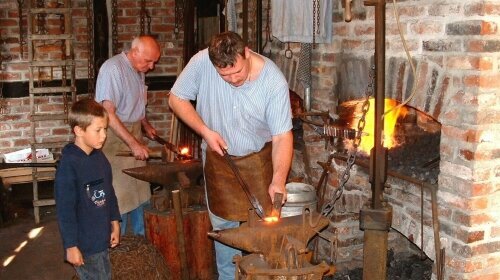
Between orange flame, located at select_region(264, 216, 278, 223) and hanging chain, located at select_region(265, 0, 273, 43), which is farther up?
hanging chain, located at select_region(265, 0, 273, 43)

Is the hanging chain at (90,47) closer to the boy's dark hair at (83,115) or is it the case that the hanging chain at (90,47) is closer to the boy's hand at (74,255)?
the boy's dark hair at (83,115)

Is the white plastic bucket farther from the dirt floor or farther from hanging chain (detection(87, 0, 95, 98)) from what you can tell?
hanging chain (detection(87, 0, 95, 98))

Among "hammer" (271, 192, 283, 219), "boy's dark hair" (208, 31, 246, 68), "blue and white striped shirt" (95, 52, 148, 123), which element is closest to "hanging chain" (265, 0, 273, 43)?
"blue and white striped shirt" (95, 52, 148, 123)

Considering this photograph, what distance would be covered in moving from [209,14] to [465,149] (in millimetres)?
4161

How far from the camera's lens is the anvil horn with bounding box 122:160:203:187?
482 centimetres

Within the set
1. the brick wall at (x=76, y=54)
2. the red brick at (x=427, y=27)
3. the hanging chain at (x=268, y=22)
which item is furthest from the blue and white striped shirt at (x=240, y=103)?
the brick wall at (x=76, y=54)

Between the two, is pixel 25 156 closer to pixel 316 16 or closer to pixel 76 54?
pixel 76 54

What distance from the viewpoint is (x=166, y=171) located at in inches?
193

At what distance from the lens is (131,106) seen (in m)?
5.21

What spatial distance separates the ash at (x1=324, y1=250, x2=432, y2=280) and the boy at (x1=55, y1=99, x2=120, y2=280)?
1736 mm

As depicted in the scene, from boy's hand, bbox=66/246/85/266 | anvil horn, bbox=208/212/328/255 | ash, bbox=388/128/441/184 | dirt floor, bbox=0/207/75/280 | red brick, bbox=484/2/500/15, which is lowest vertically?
dirt floor, bbox=0/207/75/280

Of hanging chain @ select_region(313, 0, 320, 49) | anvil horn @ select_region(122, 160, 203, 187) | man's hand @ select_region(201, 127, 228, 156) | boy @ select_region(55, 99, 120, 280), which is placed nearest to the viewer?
boy @ select_region(55, 99, 120, 280)

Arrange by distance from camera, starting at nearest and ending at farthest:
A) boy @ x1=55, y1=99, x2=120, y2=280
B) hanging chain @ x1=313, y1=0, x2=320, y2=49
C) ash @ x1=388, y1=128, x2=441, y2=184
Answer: boy @ x1=55, y1=99, x2=120, y2=280 → ash @ x1=388, y1=128, x2=441, y2=184 → hanging chain @ x1=313, y1=0, x2=320, y2=49

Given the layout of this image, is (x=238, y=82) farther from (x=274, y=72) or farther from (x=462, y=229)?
(x=462, y=229)
